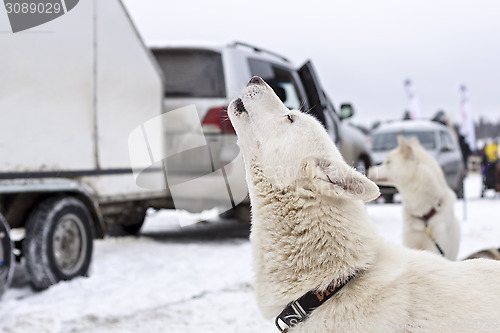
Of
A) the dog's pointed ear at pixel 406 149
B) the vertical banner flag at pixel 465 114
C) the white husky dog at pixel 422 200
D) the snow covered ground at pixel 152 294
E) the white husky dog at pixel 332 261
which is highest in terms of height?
the white husky dog at pixel 332 261

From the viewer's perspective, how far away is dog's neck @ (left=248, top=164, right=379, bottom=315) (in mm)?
1850

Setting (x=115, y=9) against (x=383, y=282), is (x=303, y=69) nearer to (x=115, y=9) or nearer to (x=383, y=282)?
(x=115, y=9)

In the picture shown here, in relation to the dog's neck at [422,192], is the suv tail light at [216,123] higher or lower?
higher

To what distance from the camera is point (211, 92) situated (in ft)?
19.5

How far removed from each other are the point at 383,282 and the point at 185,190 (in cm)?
434

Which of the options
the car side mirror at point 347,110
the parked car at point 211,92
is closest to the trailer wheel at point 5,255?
the parked car at point 211,92

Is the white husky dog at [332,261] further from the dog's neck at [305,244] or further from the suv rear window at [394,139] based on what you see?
the suv rear window at [394,139]

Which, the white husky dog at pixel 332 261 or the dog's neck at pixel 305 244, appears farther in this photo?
the dog's neck at pixel 305 244

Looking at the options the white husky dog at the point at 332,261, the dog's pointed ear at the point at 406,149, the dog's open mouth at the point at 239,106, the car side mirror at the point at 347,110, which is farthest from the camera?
the car side mirror at the point at 347,110

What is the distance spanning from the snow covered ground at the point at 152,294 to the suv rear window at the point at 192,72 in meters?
2.19

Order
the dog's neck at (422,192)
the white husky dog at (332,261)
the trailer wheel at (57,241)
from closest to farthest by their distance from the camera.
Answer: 1. the white husky dog at (332,261)
2. the trailer wheel at (57,241)
3. the dog's neck at (422,192)

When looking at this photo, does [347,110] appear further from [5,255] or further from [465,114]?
[465,114]

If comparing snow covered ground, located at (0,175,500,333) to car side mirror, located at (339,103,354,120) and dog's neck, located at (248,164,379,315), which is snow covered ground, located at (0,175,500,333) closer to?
dog's neck, located at (248,164,379,315)

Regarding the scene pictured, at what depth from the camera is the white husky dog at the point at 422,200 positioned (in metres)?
4.32
